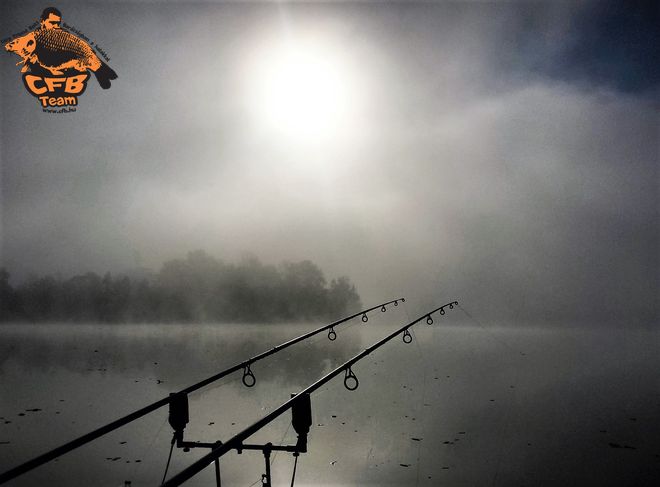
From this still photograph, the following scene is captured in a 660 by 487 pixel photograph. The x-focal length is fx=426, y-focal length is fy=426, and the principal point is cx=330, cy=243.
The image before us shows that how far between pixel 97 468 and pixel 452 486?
26.5ft

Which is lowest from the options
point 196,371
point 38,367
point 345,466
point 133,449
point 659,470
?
point 659,470

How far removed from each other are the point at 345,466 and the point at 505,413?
803 centimetres

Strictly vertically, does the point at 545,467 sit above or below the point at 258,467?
below

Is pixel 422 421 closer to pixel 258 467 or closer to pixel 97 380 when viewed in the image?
pixel 258 467

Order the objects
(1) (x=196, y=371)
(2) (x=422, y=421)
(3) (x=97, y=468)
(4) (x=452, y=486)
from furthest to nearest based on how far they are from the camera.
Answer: (1) (x=196, y=371)
(2) (x=422, y=421)
(3) (x=97, y=468)
(4) (x=452, y=486)

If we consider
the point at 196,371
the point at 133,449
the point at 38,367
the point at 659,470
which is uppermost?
the point at 38,367

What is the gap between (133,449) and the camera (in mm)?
11461

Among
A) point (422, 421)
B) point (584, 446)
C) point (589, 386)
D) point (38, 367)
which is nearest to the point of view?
point (584, 446)

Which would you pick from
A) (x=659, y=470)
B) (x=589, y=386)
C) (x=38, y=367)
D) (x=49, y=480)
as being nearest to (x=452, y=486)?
(x=659, y=470)

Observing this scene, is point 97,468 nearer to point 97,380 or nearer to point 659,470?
point 659,470

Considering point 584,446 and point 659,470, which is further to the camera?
point 584,446

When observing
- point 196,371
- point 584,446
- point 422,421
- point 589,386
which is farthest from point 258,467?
point 589,386

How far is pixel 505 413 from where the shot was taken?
15016mm

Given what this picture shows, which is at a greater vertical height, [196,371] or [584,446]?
[196,371]
